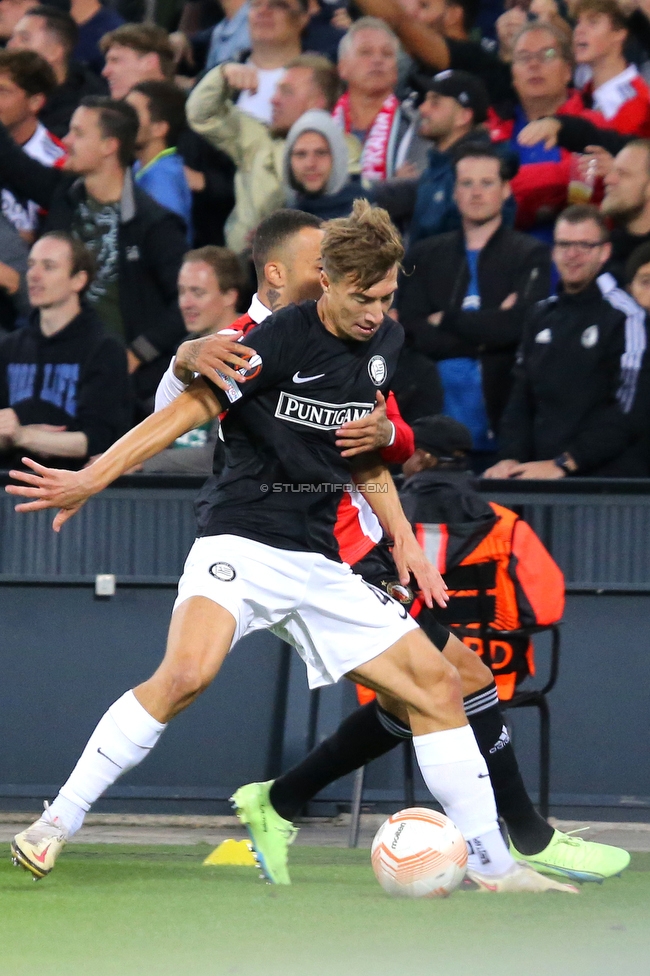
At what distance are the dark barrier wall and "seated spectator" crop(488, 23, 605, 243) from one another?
6.48 feet

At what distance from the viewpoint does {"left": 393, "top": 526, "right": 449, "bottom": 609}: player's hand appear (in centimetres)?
465

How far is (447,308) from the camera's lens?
7.34 m

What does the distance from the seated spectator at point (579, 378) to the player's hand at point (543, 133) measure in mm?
987

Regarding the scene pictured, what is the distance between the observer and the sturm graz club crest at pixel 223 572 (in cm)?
438

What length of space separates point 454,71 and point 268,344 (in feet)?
14.5

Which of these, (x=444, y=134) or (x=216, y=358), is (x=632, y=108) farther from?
(x=216, y=358)

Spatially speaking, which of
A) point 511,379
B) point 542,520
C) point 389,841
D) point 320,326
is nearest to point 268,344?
point 320,326

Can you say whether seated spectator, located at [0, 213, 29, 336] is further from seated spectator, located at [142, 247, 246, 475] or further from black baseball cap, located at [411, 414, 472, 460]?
black baseball cap, located at [411, 414, 472, 460]

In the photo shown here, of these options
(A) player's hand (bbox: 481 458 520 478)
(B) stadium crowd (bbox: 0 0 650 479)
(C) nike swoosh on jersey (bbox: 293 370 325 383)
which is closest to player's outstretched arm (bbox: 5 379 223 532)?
(C) nike swoosh on jersey (bbox: 293 370 325 383)

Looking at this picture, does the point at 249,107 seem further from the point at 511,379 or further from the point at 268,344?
the point at 268,344

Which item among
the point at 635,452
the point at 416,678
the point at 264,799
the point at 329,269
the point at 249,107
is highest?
the point at 249,107

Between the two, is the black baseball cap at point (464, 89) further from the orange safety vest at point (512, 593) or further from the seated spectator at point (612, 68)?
the orange safety vest at point (512, 593)

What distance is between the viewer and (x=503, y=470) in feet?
22.3

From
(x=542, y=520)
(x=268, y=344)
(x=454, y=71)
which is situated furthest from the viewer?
(x=454, y=71)
